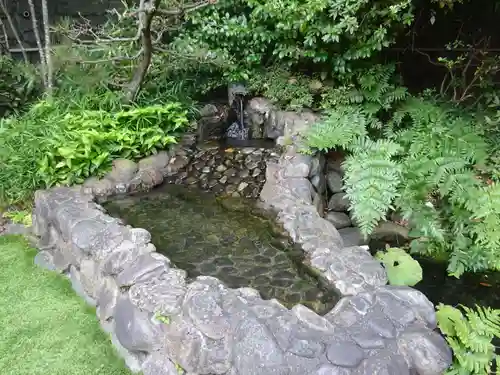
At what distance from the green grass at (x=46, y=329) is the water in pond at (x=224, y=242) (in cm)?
82

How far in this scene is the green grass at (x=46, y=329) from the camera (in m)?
3.25

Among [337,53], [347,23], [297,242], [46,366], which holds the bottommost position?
[46,366]

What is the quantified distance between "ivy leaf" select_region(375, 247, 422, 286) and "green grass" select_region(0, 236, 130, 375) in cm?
205

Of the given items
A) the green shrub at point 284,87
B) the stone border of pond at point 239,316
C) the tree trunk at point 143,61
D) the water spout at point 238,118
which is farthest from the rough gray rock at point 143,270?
the water spout at point 238,118

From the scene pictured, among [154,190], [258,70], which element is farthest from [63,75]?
[258,70]

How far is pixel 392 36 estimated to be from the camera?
17.7ft

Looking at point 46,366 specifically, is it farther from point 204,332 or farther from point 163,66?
point 163,66

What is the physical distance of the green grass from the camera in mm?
3246

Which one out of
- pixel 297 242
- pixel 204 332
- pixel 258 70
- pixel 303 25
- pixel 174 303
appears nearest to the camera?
pixel 204 332

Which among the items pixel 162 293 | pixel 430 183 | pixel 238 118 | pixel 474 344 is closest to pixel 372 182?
pixel 430 183

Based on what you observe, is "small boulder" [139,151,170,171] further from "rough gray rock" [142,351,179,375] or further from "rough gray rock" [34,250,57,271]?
"rough gray rock" [142,351,179,375]

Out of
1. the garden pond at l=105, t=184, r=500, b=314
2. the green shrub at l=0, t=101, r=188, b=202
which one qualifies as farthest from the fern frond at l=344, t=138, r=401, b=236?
the green shrub at l=0, t=101, r=188, b=202

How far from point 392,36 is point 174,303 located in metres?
3.99

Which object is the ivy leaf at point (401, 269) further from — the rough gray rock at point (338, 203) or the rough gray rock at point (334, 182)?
the rough gray rock at point (334, 182)
